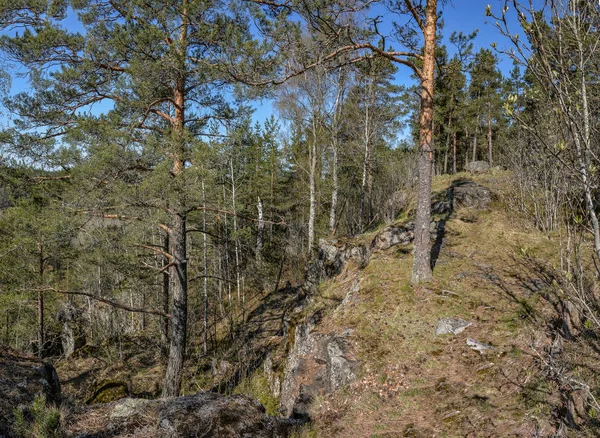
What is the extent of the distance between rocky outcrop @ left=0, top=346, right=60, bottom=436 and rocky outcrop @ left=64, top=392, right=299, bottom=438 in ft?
1.79

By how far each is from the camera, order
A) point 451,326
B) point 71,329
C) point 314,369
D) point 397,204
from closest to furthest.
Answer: point 451,326 < point 314,369 < point 397,204 < point 71,329

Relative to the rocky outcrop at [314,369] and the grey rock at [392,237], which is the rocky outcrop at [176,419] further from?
the grey rock at [392,237]

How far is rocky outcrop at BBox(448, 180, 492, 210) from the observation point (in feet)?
40.3

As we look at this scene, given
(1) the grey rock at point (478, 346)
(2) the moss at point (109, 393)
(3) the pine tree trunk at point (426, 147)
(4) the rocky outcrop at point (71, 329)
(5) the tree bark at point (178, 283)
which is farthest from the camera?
(4) the rocky outcrop at point (71, 329)

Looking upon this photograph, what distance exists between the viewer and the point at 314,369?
263 inches

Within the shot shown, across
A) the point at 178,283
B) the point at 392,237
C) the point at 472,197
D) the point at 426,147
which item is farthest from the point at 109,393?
the point at 472,197

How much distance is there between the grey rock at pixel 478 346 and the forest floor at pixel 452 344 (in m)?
0.08

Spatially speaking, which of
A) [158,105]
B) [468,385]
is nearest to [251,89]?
[158,105]

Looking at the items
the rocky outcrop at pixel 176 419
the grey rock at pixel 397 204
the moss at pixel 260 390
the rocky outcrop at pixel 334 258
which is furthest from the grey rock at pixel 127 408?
the grey rock at pixel 397 204

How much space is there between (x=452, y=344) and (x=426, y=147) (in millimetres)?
3936

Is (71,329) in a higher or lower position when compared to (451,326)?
lower

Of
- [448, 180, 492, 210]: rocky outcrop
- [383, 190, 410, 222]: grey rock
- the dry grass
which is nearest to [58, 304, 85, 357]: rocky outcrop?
the dry grass

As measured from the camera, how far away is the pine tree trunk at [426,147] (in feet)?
24.6

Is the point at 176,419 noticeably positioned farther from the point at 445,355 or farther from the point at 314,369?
the point at 445,355
